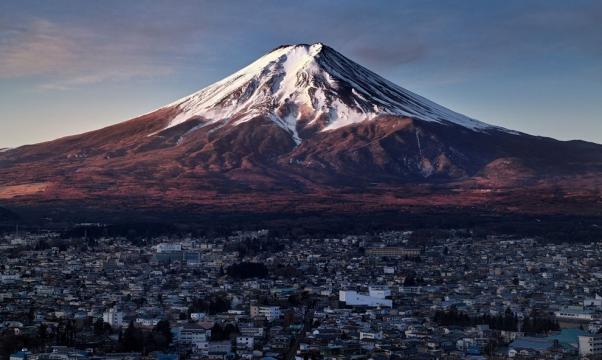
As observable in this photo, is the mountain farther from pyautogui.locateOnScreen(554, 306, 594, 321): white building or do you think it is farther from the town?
pyautogui.locateOnScreen(554, 306, 594, 321): white building

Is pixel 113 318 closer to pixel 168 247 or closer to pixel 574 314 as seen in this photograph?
pixel 574 314

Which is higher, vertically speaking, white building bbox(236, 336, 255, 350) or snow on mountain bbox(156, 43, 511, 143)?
snow on mountain bbox(156, 43, 511, 143)

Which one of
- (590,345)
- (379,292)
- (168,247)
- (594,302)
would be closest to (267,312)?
(379,292)

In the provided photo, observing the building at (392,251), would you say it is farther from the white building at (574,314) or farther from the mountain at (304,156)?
the white building at (574,314)

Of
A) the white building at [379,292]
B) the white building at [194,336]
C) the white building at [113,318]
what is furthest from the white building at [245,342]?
the white building at [379,292]

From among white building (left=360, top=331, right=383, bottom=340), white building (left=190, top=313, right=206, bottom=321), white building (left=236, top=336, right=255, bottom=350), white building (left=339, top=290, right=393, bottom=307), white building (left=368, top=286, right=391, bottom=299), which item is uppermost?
white building (left=368, top=286, right=391, bottom=299)

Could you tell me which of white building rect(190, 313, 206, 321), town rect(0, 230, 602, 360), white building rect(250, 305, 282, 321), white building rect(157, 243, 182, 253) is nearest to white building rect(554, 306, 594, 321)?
town rect(0, 230, 602, 360)
